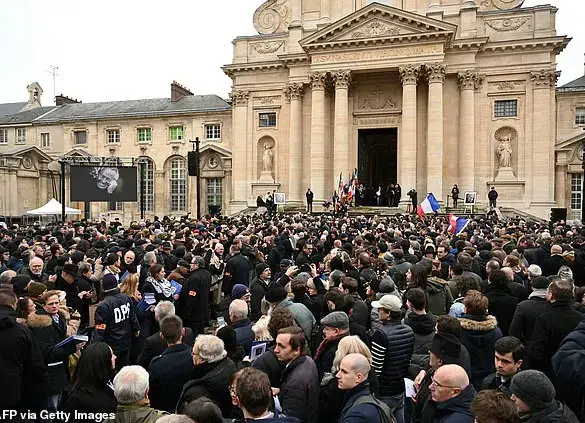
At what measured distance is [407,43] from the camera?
33531 millimetres

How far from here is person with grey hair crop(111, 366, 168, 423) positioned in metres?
3.79

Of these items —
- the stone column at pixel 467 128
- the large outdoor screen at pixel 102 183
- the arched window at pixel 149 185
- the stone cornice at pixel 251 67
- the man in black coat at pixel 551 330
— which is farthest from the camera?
the arched window at pixel 149 185

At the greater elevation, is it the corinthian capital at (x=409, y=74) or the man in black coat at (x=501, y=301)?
the corinthian capital at (x=409, y=74)

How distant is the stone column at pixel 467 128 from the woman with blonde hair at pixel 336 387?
31545 millimetres

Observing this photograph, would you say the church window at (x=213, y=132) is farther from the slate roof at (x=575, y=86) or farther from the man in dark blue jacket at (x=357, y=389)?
the man in dark blue jacket at (x=357, y=389)

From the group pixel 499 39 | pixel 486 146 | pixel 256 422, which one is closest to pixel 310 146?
pixel 486 146

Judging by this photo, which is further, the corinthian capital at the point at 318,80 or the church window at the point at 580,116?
the corinthian capital at the point at 318,80

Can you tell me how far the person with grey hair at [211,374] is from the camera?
4435 mm

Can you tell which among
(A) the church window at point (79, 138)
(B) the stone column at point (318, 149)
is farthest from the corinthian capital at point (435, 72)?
(A) the church window at point (79, 138)

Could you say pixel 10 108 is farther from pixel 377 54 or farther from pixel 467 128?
pixel 467 128

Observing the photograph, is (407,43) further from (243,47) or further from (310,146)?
(243,47)

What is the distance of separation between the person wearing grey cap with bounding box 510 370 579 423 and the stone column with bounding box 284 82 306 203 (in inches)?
1334

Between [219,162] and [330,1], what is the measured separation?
601 inches

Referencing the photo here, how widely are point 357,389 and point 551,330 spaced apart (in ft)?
8.82
